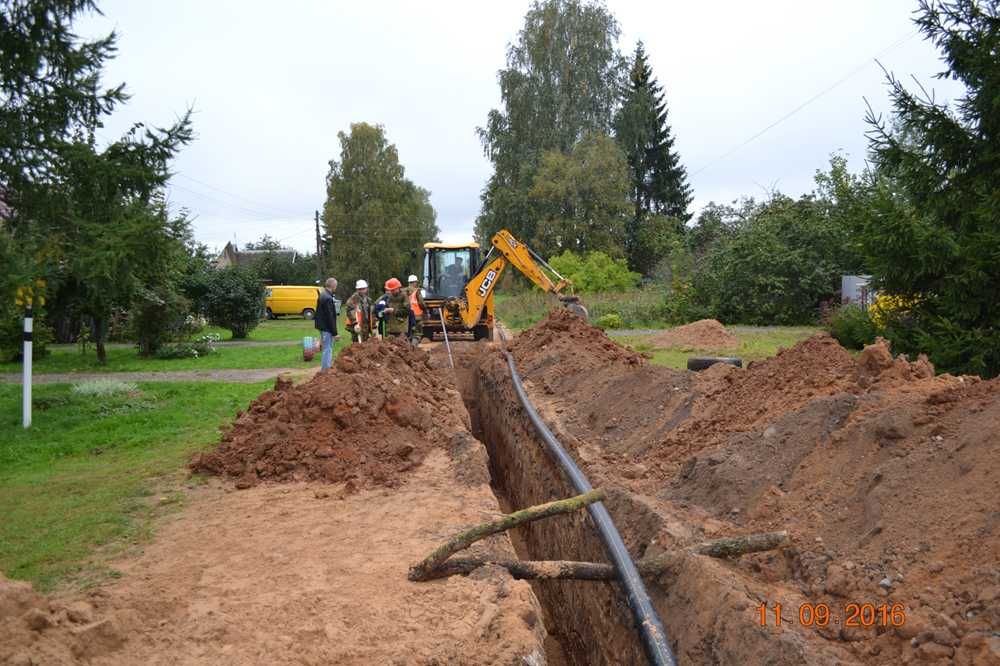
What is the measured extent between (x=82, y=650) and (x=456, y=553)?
2.06 meters

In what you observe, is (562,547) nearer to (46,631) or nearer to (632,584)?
(632,584)

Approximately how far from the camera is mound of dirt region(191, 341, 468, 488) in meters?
6.88

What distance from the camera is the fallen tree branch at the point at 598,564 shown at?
14.0 ft

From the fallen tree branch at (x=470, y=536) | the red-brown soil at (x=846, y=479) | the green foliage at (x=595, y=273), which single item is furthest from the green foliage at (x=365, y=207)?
the fallen tree branch at (x=470, y=536)

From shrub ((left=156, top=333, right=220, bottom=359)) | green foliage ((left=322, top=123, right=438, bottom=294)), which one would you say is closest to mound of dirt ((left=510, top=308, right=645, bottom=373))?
shrub ((left=156, top=333, right=220, bottom=359))

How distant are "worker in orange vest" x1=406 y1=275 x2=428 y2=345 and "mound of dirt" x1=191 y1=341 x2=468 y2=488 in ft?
21.1

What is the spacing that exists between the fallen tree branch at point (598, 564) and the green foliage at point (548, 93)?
3409cm

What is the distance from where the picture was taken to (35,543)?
523 cm

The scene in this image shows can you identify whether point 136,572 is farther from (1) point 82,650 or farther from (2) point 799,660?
(2) point 799,660

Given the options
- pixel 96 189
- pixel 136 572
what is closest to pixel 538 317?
pixel 96 189

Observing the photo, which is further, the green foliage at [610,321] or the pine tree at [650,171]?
the pine tree at [650,171]

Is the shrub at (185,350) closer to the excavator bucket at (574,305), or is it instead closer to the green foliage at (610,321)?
the excavator bucket at (574,305)
